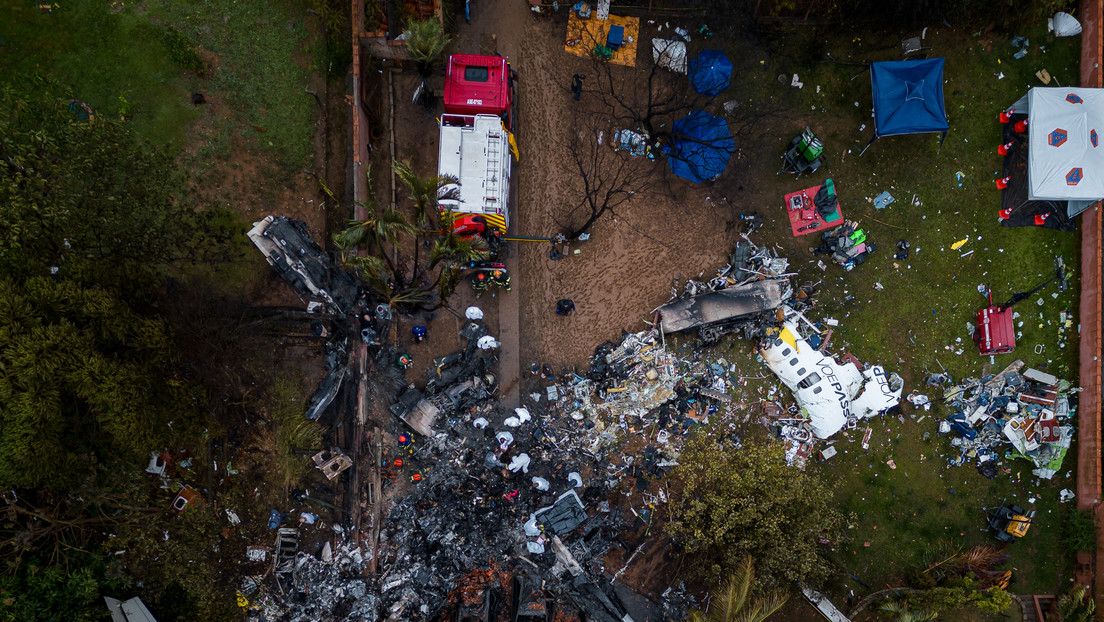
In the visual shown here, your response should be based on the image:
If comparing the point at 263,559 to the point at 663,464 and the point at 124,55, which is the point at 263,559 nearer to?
the point at 663,464

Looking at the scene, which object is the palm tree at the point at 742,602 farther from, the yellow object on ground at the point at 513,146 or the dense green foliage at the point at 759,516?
the yellow object on ground at the point at 513,146

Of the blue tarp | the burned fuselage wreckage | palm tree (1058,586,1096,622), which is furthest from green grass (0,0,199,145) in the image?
palm tree (1058,586,1096,622)

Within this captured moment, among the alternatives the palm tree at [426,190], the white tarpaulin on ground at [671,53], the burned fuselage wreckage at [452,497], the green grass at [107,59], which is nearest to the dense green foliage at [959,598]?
the burned fuselage wreckage at [452,497]

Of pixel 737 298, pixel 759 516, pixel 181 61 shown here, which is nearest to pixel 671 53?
pixel 737 298

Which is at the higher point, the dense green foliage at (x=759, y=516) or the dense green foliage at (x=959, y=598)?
the dense green foliage at (x=759, y=516)

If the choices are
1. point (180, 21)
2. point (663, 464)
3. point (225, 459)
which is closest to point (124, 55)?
point (180, 21)

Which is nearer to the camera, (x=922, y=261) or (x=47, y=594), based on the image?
(x=47, y=594)

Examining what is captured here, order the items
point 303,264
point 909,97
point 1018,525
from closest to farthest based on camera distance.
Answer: point 909,97 → point 303,264 → point 1018,525

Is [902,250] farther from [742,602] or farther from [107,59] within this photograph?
[107,59]
